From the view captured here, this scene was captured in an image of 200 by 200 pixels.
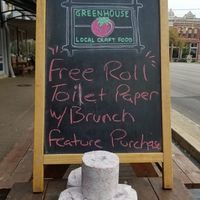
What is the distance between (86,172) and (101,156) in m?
0.18

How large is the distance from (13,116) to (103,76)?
15.7 ft

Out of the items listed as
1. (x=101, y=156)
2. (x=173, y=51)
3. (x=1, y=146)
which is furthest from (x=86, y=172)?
(x=173, y=51)

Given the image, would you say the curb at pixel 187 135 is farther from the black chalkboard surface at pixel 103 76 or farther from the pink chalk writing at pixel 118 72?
the pink chalk writing at pixel 118 72

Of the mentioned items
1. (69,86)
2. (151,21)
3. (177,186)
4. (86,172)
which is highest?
(151,21)

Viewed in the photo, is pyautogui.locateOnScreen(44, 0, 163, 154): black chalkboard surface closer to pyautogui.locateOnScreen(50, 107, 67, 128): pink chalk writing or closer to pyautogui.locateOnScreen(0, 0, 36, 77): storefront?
pyautogui.locateOnScreen(50, 107, 67, 128): pink chalk writing

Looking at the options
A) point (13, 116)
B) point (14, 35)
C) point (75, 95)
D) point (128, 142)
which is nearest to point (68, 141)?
point (75, 95)

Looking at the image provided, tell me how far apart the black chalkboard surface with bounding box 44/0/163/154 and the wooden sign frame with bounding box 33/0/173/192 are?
0.14 ft

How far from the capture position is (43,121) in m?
2.98

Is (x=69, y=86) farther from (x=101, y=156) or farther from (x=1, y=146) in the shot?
(x=1, y=146)

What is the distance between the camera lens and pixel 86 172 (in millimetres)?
2562

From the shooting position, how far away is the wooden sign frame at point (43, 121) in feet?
9.73

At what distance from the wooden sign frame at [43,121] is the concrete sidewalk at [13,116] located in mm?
1749

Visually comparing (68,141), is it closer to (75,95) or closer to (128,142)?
(75,95)

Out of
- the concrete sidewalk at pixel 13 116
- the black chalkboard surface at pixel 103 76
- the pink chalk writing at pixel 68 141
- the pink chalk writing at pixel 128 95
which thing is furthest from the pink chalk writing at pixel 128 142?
the concrete sidewalk at pixel 13 116
